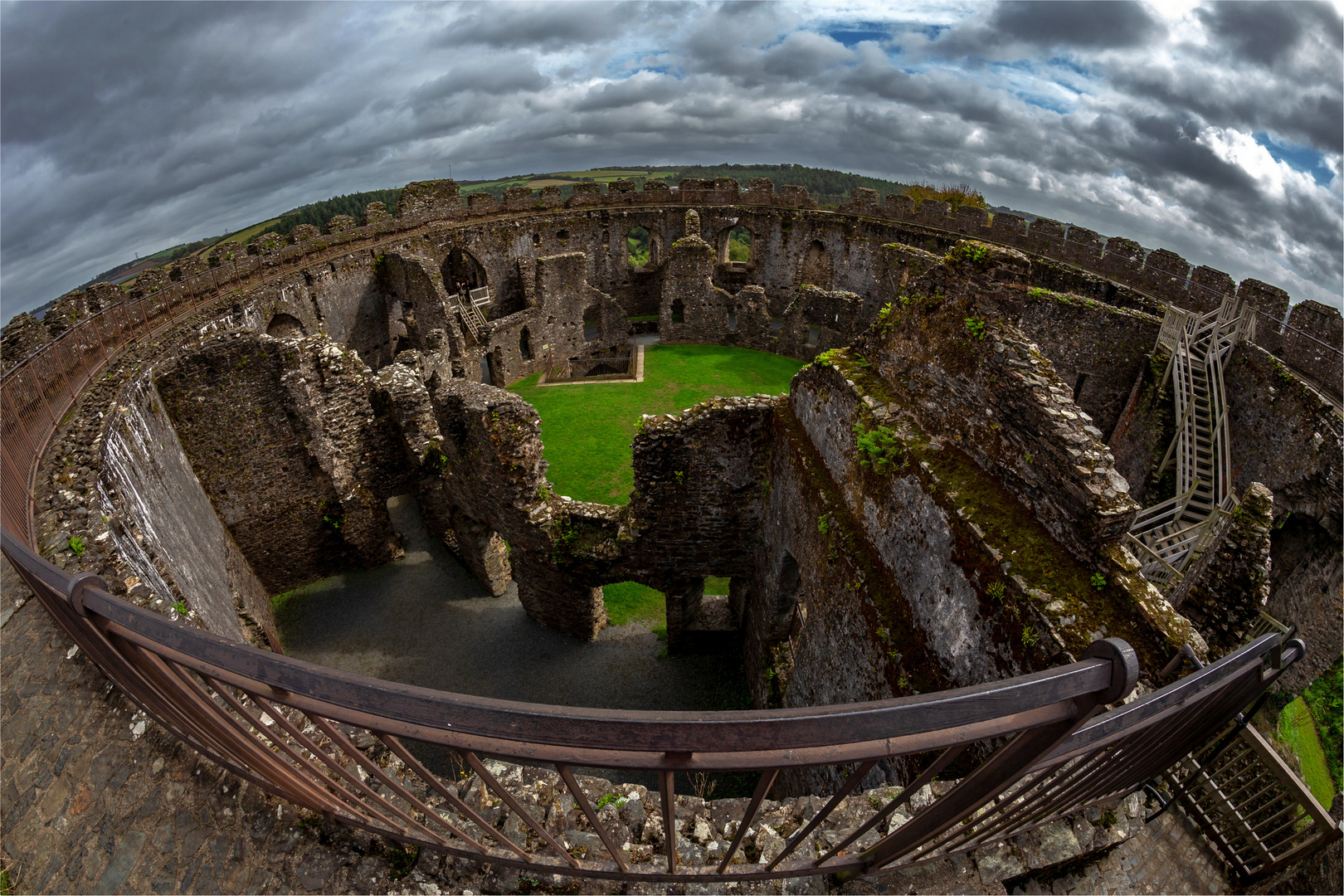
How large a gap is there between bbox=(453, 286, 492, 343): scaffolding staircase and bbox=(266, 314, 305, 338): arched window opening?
A: 5599 mm

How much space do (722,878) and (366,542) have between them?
13.9m

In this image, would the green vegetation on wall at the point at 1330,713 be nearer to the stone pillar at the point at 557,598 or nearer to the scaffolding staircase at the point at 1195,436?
the scaffolding staircase at the point at 1195,436

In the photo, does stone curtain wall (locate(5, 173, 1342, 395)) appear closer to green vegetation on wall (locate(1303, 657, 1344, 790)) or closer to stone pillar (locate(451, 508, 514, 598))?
green vegetation on wall (locate(1303, 657, 1344, 790))

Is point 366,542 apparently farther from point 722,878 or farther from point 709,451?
point 722,878

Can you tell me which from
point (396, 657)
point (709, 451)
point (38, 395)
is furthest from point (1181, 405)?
point (38, 395)

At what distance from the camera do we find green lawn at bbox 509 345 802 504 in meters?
18.8

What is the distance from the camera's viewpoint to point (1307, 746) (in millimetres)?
13719

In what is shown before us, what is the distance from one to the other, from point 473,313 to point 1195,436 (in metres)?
24.0

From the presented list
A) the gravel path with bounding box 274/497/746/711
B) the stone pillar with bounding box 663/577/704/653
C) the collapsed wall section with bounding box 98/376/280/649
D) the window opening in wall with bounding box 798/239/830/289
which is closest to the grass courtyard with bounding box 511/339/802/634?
the stone pillar with bounding box 663/577/704/653

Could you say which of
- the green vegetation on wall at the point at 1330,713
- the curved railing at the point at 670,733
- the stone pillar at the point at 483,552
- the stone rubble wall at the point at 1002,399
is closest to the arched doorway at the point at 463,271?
the stone pillar at the point at 483,552

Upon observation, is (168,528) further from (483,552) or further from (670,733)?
(670,733)

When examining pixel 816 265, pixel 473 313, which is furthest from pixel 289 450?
pixel 816 265

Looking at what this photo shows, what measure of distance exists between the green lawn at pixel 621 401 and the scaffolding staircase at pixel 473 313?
110 inches

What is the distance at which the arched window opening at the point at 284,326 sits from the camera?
62.4ft
